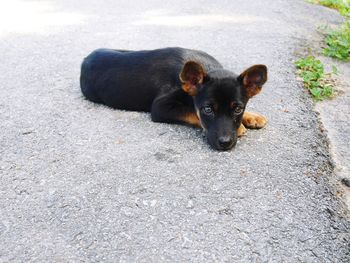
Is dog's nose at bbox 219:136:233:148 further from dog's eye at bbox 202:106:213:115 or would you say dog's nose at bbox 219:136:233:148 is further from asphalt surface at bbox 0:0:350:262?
dog's eye at bbox 202:106:213:115

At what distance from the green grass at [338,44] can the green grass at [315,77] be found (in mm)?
666

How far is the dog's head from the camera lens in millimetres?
4180

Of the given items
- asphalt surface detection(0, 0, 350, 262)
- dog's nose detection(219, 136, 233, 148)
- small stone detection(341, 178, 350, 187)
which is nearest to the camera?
asphalt surface detection(0, 0, 350, 262)

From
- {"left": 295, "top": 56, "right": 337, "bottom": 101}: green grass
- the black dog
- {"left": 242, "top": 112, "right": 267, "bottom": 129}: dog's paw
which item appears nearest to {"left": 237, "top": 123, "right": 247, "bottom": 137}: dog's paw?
the black dog

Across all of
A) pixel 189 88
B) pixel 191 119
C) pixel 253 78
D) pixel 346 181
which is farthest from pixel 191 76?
pixel 346 181

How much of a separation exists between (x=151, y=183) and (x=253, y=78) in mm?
1565

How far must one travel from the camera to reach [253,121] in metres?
4.62

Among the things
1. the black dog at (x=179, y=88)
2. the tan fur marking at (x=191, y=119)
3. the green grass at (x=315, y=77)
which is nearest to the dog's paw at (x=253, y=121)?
the black dog at (x=179, y=88)

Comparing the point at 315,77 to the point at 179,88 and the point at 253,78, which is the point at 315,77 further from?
the point at 179,88

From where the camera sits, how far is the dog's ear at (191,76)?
14.0 feet

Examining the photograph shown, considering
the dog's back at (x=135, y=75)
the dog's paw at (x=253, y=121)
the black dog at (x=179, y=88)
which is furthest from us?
the dog's back at (x=135, y=75)

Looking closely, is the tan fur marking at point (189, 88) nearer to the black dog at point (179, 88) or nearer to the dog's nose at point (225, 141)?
the black dog at point (179, 88)

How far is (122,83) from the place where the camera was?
199 inches

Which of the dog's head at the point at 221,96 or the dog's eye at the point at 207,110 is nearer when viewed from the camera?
the dog's head at the point at 221,96
